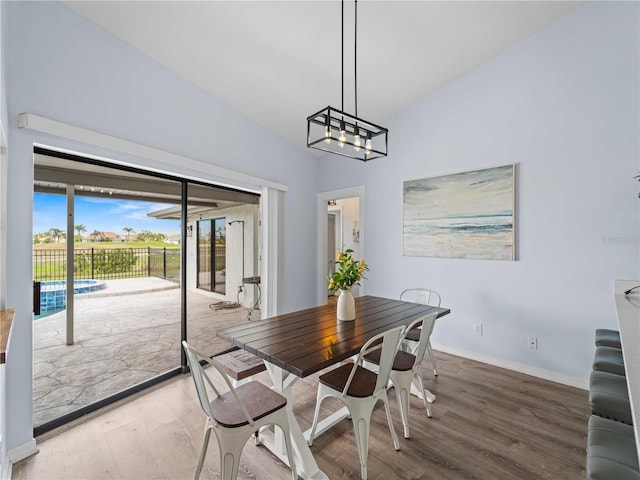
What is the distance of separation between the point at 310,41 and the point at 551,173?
2.57 metres

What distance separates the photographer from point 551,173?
291 centimetres

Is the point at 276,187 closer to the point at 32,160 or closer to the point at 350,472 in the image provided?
the point at 32,160

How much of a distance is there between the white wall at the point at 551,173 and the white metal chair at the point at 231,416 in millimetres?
2633

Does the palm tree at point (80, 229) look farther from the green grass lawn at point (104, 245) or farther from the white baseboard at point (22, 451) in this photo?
the white baseboard at point (22, 451)

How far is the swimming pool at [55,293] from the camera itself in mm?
2199

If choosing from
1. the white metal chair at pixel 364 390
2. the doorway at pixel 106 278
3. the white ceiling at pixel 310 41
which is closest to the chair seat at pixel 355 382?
the white metal chair at pixel 364 390

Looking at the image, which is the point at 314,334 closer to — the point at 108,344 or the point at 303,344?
the point at 303,344

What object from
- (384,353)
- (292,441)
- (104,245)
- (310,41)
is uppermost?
(310,41)

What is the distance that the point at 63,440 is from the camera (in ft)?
6.77

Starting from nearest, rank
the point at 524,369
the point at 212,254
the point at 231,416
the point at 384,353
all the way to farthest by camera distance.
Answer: the point at 231,416 → the point at 384,353 → the point at 524,369 → the point at 212,254

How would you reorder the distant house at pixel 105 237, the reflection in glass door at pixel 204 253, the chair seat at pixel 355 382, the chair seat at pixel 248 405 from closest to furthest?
the chair seat at pixel 248 405, the chair seat at pixel 355 382, the distant house at pixel 105 237, the reflection in glass door at pixel 204 253

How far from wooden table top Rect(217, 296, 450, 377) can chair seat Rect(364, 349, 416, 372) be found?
0.24 m

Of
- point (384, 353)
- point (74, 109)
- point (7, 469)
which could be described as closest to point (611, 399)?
point (384, 353)

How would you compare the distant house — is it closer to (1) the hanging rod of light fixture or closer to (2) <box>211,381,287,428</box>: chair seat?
(2) <box>211,381,287,428</box>: chair seat
